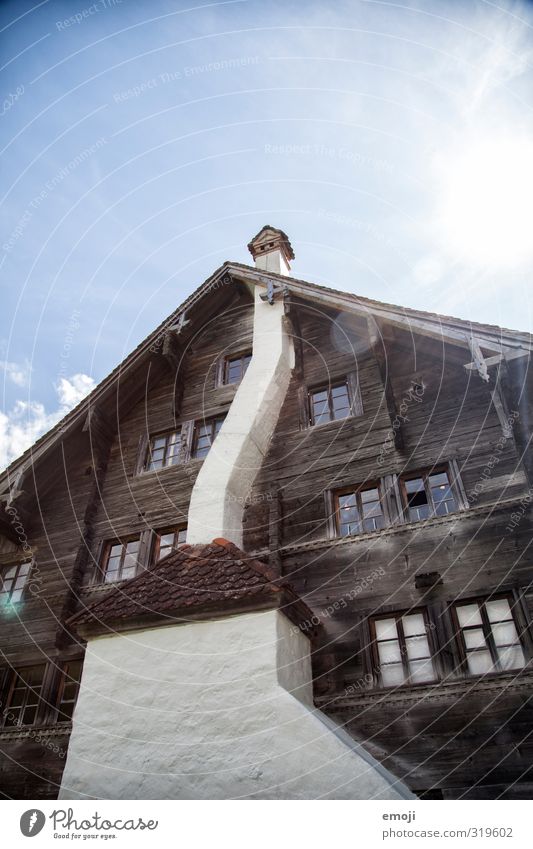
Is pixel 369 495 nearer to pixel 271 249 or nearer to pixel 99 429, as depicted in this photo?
pixel 99 429

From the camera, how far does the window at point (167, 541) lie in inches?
525

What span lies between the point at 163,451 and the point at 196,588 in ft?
19.0

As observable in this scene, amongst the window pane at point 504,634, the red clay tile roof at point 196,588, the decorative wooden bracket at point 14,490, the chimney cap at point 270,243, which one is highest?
the chimney cap at point 270,243

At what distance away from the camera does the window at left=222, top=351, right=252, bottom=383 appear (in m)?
15.8

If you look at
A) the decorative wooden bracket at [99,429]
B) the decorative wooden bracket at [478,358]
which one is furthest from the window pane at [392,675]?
the decorative wooden bracket at [99,429]

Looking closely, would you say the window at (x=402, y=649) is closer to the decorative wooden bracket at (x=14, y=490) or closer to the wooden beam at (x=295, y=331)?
the wooden beam at (x=295, y=331)

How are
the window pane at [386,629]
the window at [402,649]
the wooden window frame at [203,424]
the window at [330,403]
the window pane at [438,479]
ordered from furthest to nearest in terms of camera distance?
1. the wooden window frame at [203,424]
2. the window at [330,403]
3. the window pane at [438,479]
4. the window pane at [386,629]
5. the window at [402,649]

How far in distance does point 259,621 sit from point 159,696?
1.92 meters

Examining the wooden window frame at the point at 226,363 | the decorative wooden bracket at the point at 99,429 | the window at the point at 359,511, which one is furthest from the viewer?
the wooden window frame at the point at 226,363

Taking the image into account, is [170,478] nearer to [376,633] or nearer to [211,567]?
[211,567]

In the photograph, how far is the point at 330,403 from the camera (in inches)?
545

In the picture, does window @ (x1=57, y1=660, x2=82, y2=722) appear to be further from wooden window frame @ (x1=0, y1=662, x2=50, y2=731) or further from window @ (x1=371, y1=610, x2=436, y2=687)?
window @ (x1=371, y1=610, x2=436, y2=687)

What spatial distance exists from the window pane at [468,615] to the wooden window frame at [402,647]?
49 cm
